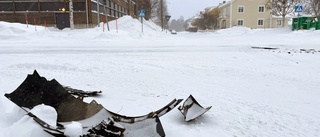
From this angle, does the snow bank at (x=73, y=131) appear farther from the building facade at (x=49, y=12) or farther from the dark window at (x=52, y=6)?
Result: the dark window at (x=52, y=6)

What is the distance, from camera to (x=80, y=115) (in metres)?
2.80

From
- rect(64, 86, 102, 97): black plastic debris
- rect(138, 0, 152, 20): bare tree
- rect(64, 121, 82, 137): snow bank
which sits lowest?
rect(64, 121, 82, 137): snow bank

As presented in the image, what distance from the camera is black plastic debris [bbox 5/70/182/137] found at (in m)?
2.42

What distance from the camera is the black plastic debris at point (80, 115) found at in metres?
2.42

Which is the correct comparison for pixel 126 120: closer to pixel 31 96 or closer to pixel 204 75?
pixel 31 96

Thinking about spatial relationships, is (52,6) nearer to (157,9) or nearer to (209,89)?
(209,89)

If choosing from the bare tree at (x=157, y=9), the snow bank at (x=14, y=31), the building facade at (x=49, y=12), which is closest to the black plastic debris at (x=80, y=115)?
the snow bank at (x=14, y=31)

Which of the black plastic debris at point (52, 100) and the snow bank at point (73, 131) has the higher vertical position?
the black plastic debris at point (52, 100)

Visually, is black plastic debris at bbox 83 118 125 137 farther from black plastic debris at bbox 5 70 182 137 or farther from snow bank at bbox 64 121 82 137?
snow bank at bbox 64 121 82 137

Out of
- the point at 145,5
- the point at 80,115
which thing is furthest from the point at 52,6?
the point at 80,115

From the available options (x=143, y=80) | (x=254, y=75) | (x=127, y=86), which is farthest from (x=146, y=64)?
(x=254, y=75)

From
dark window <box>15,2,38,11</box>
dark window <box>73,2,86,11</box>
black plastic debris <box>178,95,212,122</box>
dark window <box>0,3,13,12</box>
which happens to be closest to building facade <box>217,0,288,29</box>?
dark window <box>73,2,86,11</box>

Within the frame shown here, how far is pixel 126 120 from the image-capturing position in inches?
109

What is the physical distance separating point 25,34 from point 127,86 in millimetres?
13718
